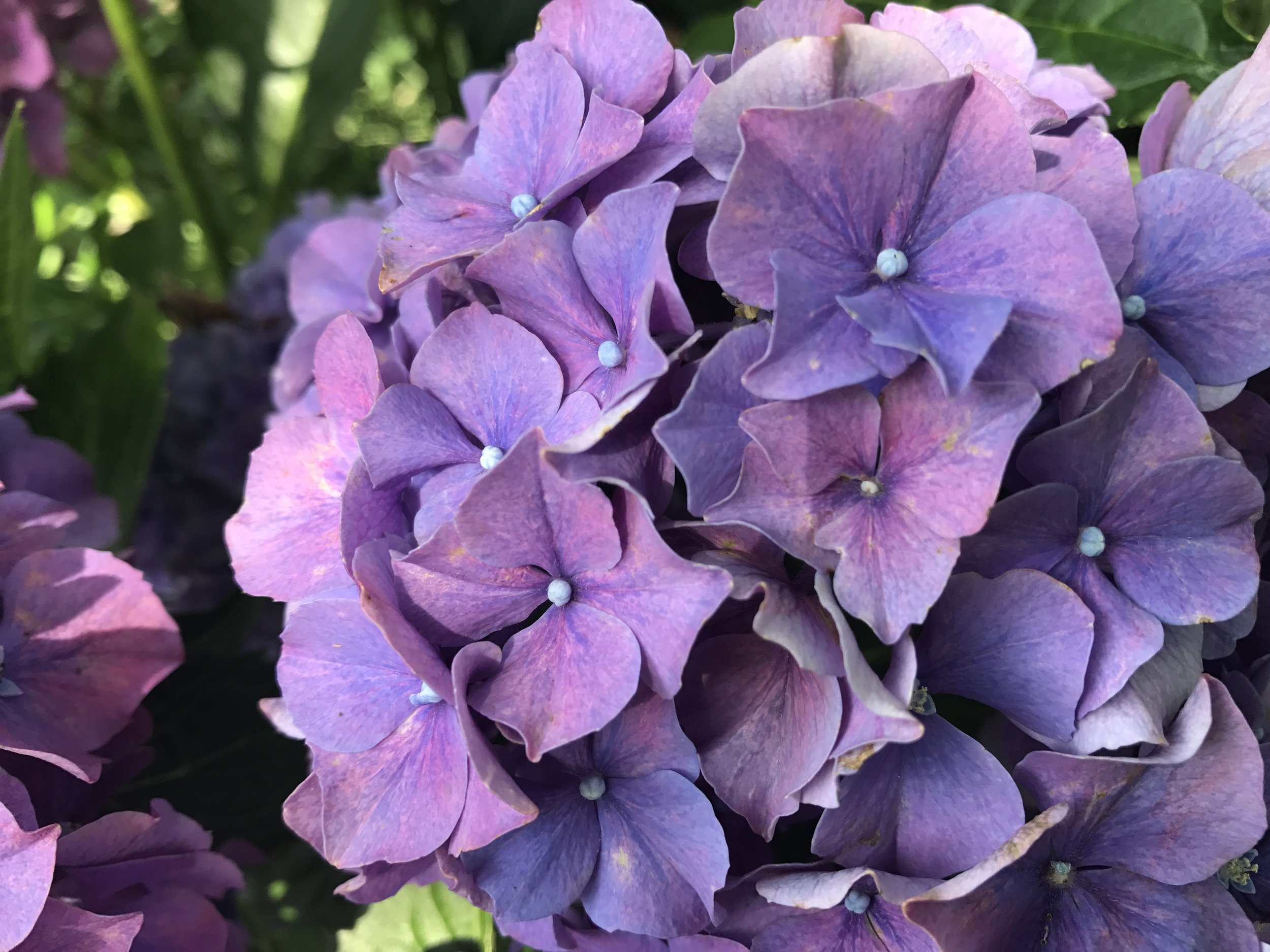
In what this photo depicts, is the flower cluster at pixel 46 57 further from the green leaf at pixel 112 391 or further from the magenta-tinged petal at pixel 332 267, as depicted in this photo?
the magenta-tinged petal at pixel 332 267

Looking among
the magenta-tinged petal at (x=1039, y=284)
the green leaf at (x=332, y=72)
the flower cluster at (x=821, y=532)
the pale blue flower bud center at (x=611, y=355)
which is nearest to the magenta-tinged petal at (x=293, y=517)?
the flower cluster at (x=821, y=532)

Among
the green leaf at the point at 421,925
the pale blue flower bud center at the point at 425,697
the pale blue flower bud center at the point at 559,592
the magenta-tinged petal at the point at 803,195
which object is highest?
the magenta-tinged petal at the point at 803,195

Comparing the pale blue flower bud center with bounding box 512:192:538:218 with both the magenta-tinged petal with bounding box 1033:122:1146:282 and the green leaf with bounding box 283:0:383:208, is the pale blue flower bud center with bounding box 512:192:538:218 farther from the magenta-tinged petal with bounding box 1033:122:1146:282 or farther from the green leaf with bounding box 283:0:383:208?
the green leaf with bounding box 283:0:383:208

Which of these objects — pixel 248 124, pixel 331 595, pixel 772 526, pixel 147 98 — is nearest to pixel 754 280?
pixel 772 526

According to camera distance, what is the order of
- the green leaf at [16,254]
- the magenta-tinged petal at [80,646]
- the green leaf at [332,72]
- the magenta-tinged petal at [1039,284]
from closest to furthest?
the magenta-tinged petal at [1039,284] < the magenta-tinged petal at [80,646] < the green leaf at [16,254] < the green leaf at [332,72]

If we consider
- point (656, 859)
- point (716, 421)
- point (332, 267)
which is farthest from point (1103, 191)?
point (332, 267)

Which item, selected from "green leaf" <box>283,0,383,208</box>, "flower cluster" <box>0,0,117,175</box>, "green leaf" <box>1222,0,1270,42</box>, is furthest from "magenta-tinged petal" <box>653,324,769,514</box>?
"green leaf" <box>283,0,383,208</box>

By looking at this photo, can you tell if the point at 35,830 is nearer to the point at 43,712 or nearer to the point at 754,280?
the point at 43,712
